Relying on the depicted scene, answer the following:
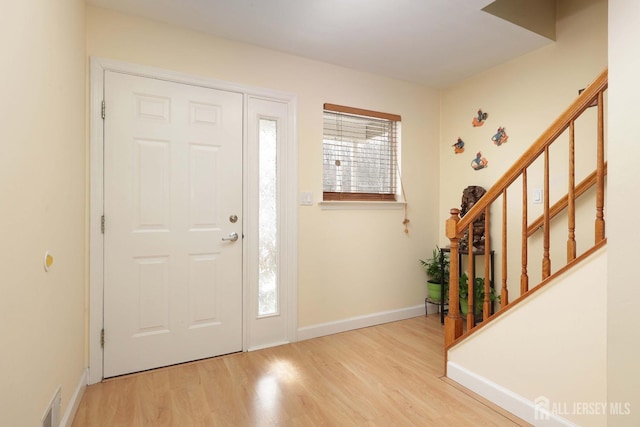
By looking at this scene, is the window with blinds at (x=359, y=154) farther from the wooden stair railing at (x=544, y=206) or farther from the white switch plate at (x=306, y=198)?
the wooden stair railing at (x=544, y=206)

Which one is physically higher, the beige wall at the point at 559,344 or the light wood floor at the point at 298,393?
the beige wall at the point at 559,344

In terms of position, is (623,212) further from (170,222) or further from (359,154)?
(170,222)

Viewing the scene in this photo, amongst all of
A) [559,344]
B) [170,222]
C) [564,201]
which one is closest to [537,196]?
[564,201]

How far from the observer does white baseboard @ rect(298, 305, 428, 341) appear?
2.86 m

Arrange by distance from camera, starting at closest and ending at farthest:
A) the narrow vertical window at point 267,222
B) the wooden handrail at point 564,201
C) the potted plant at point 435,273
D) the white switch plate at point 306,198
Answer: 1. the wooden handrail at point 564,201
2. the narrow vertical window at point 267,222
3. the white switch plate at point 306,198
4. the potted plant at point 435,273

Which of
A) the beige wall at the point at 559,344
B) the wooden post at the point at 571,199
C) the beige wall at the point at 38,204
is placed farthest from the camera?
the wooden post at the point at 571,199

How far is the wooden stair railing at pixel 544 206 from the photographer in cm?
151

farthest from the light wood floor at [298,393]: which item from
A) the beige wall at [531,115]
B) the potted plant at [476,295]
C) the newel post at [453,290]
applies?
the beige wall at [531,115]

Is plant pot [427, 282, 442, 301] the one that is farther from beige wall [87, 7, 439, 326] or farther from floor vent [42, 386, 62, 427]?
floor vent [42, 386, 62, 427]

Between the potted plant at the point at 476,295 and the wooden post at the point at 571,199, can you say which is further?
the potted plant at the point at 476,295

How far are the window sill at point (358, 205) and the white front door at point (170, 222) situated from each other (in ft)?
2.70

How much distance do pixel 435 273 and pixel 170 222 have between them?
2.56 meters

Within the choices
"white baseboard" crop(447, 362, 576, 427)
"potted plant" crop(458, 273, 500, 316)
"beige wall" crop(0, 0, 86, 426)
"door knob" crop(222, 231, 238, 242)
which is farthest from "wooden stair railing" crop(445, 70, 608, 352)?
"beige wall" crop(0, 0, 86, 426)

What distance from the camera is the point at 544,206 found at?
5.57 ft
